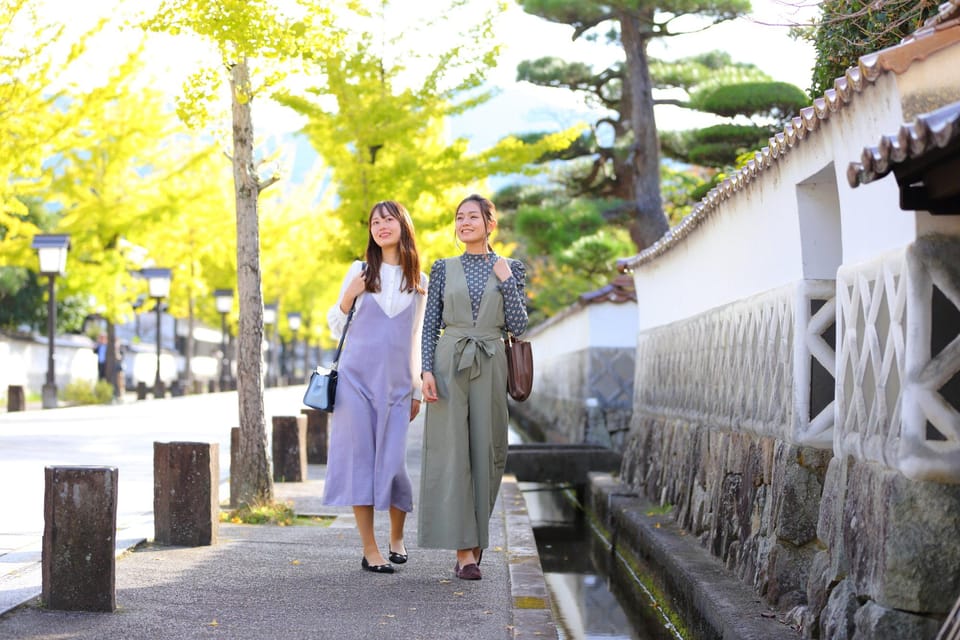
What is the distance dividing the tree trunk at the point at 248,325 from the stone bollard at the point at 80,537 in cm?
358

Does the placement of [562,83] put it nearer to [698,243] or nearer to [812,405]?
[698,243]

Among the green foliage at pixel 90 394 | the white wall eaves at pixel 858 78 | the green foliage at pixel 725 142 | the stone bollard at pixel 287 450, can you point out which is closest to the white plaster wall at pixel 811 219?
the white wall eaves at pixel 858 78

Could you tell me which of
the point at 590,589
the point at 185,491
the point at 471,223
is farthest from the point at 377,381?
the point at 590,589

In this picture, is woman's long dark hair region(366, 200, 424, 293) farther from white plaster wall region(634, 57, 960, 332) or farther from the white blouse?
white plaster wall region(634, 57, 960, 332)

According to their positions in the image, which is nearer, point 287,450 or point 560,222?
point 287,450

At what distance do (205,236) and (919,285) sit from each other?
101 feet

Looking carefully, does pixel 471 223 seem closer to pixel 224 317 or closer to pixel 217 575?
pixel 217 575

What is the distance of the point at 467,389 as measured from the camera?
6.32 meters

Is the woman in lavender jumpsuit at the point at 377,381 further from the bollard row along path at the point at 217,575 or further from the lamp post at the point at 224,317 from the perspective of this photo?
the lamp post at the point at 224,317

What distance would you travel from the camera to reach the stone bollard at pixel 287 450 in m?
11.5

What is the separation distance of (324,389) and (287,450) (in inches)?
206

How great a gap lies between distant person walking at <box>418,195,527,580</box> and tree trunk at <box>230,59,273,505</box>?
9.05ft

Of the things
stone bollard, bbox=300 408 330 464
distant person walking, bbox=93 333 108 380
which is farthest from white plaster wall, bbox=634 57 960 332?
distant person walking, bbox=93 333 108 380

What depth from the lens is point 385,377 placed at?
6.53 m
